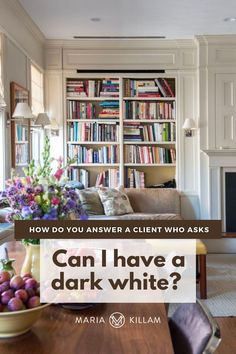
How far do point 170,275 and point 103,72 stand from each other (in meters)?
4.81

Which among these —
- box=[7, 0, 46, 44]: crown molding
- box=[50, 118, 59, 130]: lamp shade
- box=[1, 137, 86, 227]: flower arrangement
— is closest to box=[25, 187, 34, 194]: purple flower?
box=[1, 137, 86, 227]: flower arrangement

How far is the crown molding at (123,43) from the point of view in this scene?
5898 mm

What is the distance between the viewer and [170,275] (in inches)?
63.5

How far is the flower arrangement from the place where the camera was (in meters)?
1.55

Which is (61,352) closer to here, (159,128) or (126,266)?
(126,266)

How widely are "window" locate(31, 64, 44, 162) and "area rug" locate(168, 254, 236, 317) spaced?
2671 millimetres

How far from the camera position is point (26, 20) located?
486 centimetres

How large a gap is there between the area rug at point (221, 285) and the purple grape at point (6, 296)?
5.94 feet

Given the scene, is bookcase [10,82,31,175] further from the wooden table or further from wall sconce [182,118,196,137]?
the wooden table

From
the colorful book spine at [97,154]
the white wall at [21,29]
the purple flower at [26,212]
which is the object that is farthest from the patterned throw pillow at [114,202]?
the purple flower at [26,212]

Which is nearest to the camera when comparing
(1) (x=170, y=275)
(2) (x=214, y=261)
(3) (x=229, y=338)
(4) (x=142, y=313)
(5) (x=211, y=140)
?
(4) (x=142, y=313)

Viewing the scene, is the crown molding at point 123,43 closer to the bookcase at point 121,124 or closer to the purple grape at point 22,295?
the bookcase at point 121,124

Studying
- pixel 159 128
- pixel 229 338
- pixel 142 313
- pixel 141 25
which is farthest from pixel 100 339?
pixel 159 128

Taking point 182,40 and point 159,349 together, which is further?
point 182,40
